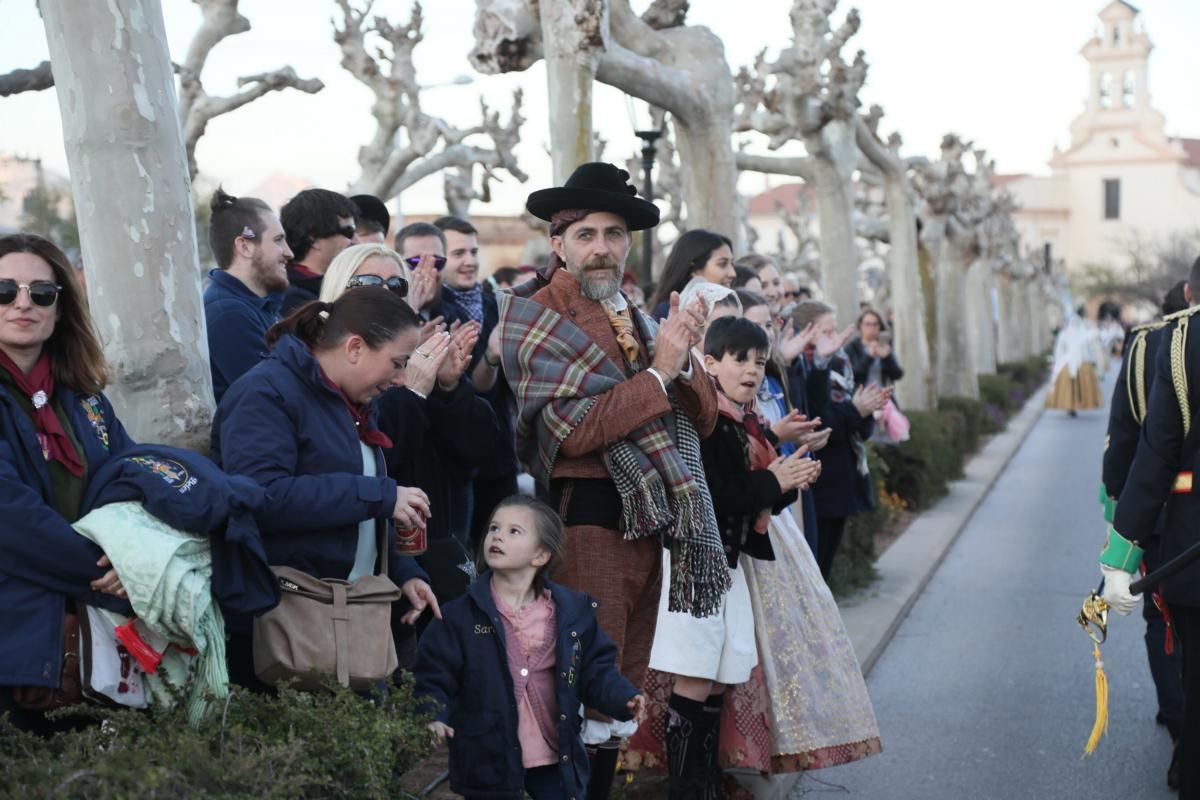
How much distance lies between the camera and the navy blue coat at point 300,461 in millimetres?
4023

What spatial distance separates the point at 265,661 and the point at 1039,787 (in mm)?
3640

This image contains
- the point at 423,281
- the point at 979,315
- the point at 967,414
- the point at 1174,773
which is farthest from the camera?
the point at 979,315

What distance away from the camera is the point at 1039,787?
6.23 meters

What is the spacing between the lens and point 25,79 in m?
6.82

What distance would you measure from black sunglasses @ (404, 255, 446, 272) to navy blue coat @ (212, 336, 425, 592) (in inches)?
69.9

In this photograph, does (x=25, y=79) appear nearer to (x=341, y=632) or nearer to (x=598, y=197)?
(x=598, y=197)

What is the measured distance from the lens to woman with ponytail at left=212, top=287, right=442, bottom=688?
4051mm

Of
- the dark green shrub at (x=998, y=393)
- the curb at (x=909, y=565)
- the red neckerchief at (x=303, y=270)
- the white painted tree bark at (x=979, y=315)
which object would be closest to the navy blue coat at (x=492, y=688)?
the red neckerchief at (x=303, y=270)

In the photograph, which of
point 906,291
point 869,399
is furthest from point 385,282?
point 906,291

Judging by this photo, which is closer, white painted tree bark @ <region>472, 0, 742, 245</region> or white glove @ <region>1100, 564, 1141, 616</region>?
white glove @ <region>1100, 564, 1141, 616</region>

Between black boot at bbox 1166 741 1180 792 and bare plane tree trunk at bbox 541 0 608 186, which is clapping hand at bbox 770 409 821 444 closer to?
black boot at bbox 1166 741 1180 792

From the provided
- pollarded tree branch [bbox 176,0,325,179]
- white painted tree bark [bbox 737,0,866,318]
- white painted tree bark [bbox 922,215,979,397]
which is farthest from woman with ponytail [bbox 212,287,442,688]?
white painted tree bark [bbox 922,215,979,397]

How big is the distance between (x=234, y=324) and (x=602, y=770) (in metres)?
2.00

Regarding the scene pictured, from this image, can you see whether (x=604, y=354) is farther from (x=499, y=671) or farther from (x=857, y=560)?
(x=857, y=560)
